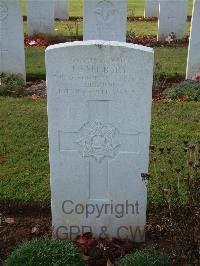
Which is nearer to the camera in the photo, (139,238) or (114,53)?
(114,53)

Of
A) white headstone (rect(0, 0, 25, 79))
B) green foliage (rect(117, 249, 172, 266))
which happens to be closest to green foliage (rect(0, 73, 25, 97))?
white headstone (rect(0, 0, 25, 79))

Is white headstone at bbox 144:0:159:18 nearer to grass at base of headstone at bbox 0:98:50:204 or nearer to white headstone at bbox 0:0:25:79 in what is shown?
white headstone at bbox 0:0:25:79

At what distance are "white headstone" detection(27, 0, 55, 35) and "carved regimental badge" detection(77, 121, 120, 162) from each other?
34.6 feet

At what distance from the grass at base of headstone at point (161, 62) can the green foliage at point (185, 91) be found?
70 centimetres

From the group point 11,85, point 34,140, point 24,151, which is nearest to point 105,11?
point 11,85

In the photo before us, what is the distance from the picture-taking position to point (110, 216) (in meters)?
4.01

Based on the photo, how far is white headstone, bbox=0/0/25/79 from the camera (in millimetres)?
8641

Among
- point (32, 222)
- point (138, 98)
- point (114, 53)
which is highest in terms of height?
point (114, 53)

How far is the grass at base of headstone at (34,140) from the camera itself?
481cm

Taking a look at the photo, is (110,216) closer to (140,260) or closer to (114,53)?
(140,260)

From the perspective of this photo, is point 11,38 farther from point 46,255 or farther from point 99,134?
point 46,255

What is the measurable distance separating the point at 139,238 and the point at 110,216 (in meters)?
0.33

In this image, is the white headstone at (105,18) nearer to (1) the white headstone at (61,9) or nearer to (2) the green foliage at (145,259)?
(2) the green foliage at (145,259)

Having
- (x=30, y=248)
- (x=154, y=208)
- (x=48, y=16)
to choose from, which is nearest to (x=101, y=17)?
(x=48, y=16)
